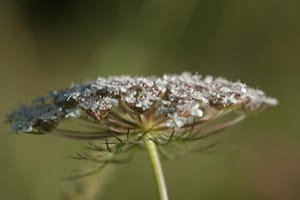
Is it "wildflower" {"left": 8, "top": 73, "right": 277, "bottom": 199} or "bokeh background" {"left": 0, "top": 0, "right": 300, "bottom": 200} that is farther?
"bokeh background" {"left": 0, "top": 0, "right": 300, "bottom": 200}

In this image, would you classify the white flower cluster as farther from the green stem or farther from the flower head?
the green stem

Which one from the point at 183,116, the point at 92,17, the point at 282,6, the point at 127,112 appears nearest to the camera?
the point at 183,116

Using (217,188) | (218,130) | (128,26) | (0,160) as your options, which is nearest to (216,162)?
(217,188)

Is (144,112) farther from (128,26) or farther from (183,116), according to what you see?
(128,26)

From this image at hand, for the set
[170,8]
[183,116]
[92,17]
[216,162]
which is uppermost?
[92,17]

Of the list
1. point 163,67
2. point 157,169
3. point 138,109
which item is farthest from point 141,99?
point 163,67

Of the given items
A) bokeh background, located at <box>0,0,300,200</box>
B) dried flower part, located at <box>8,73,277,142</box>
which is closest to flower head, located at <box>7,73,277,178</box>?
dried flower part, located at <box>8,73,277,142</box>

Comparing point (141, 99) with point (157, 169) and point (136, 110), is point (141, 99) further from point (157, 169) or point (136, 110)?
point (157, 169)

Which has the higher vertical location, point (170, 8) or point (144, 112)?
point (170, 8)
